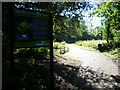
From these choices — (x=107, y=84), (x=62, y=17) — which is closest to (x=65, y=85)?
(x=107, y=84)

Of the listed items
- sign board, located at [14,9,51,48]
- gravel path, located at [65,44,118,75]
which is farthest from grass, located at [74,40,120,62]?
sign board, located at [14,9,51,48]

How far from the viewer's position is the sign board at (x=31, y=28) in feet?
11.1

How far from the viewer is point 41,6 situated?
6.76 m

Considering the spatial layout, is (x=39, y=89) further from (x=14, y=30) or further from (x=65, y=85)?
(x=14, y=30)

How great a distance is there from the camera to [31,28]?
365 cm

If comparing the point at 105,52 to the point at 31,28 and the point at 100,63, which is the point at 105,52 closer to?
the point at 100,63

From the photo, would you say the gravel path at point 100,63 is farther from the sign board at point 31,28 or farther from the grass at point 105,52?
the sign board at point 31,28

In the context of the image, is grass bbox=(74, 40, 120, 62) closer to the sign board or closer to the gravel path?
the gravel path

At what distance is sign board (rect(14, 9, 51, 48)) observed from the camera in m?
3.40

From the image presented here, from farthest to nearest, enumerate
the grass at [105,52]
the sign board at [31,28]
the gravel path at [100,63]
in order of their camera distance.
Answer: the gravel path at [100,63] < the grass at [105,52] < the sign board at [31,28]

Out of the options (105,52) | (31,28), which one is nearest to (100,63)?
(31,28)

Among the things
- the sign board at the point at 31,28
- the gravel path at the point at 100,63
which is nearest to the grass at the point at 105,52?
the gravel path at the point at 100,63

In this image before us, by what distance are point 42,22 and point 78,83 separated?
11.4ft

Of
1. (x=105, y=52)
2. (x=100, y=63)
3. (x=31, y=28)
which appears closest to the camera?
(x=31, y=28)
